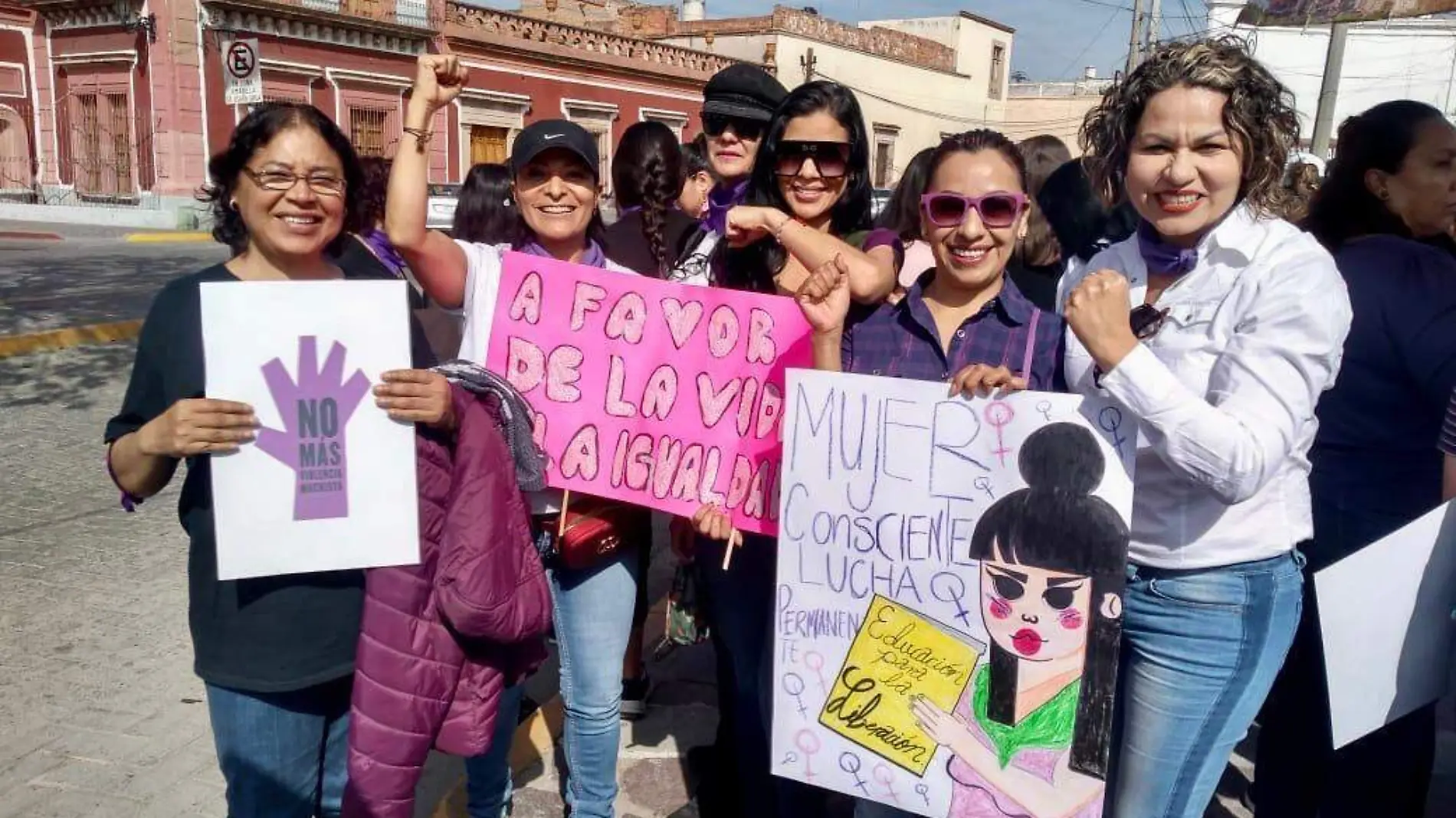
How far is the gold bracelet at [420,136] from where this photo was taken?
2318 mm

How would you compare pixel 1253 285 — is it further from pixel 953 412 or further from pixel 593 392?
pixel 593 392

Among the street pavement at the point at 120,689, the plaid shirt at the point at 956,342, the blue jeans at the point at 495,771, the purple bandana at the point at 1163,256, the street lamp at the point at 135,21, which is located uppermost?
the street lamp at the point at 135,21

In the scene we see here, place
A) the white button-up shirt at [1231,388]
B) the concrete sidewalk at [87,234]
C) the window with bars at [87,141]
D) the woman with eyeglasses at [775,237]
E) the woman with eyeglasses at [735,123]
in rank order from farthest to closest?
the window with bars at [87,141] → the concrete sidewalk at [87,234] → the woman with eyeglasses at [735,123] → the woman with eyeglasses at [775,237] → the white button-up shirt at [1231,388]

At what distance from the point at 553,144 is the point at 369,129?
2507 cm

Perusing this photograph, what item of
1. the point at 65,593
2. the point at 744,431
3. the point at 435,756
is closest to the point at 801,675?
the point at 744,431

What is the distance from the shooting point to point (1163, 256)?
2006 millimetres

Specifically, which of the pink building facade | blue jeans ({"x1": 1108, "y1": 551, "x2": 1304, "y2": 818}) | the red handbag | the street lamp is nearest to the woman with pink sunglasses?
blue jeans ({"x1": 1108, "y1": 551, "x2": 1304, "y2": 818})

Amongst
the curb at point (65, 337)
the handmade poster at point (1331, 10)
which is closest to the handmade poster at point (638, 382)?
the handmade poster at point (1331, 10)

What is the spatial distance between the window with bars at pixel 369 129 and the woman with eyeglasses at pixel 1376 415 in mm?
24874

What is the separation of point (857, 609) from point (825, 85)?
125 centimetres

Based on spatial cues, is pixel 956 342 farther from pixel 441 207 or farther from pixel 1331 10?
pixel 441 207

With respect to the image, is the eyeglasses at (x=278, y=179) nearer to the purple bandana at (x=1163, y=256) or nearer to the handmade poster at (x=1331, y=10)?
the purple bandana at (x=1163, y=256)

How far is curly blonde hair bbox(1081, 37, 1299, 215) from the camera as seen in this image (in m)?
1.91

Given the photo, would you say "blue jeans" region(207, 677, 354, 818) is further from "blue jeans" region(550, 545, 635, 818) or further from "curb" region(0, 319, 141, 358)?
"curb" region(0, 319, 141, 358)
